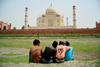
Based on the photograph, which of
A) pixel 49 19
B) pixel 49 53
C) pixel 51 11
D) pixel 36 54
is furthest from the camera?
pixel 51 11

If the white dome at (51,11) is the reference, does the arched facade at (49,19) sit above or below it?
below

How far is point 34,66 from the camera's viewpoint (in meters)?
2.84

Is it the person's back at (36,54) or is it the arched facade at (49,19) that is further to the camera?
the arched facade at (49,19)

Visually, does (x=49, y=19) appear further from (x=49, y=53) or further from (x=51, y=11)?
(x=49, y=53)

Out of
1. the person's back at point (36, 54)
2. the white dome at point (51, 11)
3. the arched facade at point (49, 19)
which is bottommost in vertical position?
the person's back at point (36, 54)

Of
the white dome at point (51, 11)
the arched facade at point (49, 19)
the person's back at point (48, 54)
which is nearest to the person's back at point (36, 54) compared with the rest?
the person's back at point (48, 54)

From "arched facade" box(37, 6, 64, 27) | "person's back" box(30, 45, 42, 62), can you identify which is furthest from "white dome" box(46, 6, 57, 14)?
"person's back" box(30, 45, 42, 62)

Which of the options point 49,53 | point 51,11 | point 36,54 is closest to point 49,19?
point 51,11

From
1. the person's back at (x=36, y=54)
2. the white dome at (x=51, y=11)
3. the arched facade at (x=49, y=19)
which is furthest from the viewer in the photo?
the white dome at (x=51, y=11)

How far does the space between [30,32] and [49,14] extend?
1280 centimetres

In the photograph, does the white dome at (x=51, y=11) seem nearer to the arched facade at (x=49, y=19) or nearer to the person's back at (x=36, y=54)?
the arched facade at (x=49, y=19)

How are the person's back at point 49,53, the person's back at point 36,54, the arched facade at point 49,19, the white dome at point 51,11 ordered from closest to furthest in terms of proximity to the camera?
the person's back at point 49,53 → the person's back at point 36,54 → the arched facade at point 49,19 → the white dome at point 51,11

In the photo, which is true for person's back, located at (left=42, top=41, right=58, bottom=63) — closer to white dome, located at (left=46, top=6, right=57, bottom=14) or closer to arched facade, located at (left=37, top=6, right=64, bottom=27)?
arched facade, located at (left=37, top=6, right=64, bottom=27)

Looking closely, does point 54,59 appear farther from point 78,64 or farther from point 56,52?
point 78,64
